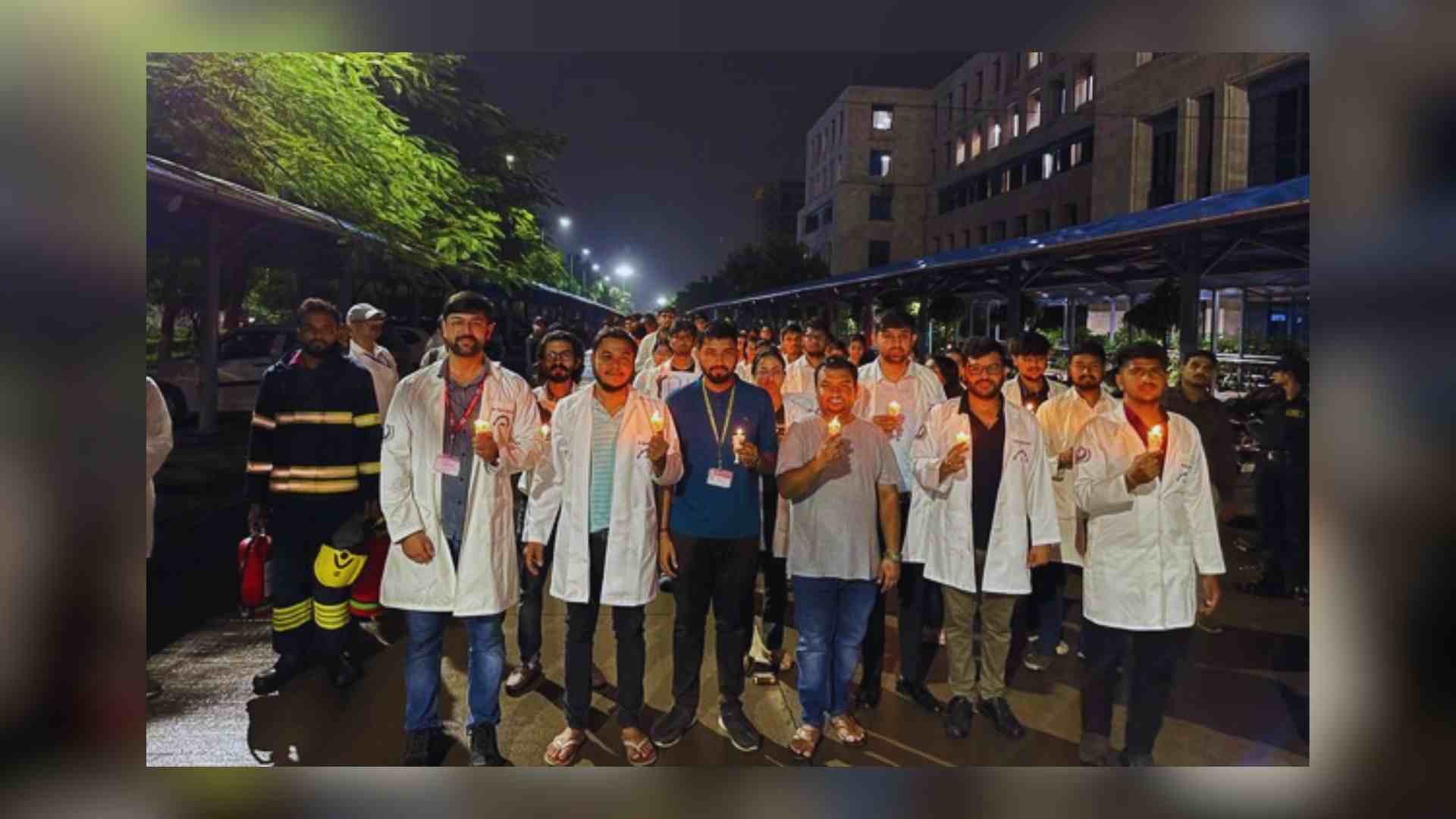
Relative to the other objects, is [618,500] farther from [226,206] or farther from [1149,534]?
[226,206]

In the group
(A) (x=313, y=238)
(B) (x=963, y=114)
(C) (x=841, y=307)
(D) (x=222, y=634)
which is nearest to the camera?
(D) (x=222, y=634)

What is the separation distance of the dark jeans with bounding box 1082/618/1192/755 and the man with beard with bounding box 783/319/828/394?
3.21m

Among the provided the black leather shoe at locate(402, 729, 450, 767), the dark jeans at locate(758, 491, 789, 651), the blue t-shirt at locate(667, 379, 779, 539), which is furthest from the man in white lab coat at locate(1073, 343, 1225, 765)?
the black leather shoe at locate(402, 729, 450, 767)

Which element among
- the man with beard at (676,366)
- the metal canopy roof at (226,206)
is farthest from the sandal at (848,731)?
the metal canopy roof at (226,206)

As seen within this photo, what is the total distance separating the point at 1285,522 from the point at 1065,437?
306 centimetres

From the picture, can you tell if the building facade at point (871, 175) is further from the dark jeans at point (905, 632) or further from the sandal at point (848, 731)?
the sandal at point (848, 731)

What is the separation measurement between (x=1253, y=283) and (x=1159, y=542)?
8.69 m

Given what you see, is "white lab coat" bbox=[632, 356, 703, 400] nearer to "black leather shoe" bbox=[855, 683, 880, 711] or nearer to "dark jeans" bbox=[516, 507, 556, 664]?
"dark jeans" bbox=[516, 507, 556, 664]

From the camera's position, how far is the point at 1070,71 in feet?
110

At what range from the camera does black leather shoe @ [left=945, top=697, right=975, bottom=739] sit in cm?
450

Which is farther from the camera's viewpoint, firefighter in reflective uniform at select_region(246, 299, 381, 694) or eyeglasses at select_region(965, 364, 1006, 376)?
firefighter in reflective uniform at select_region(246, 299, 381, 694)

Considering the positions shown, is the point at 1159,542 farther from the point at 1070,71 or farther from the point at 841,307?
the point at 1070,71

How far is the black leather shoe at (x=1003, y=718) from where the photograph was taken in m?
4.50
